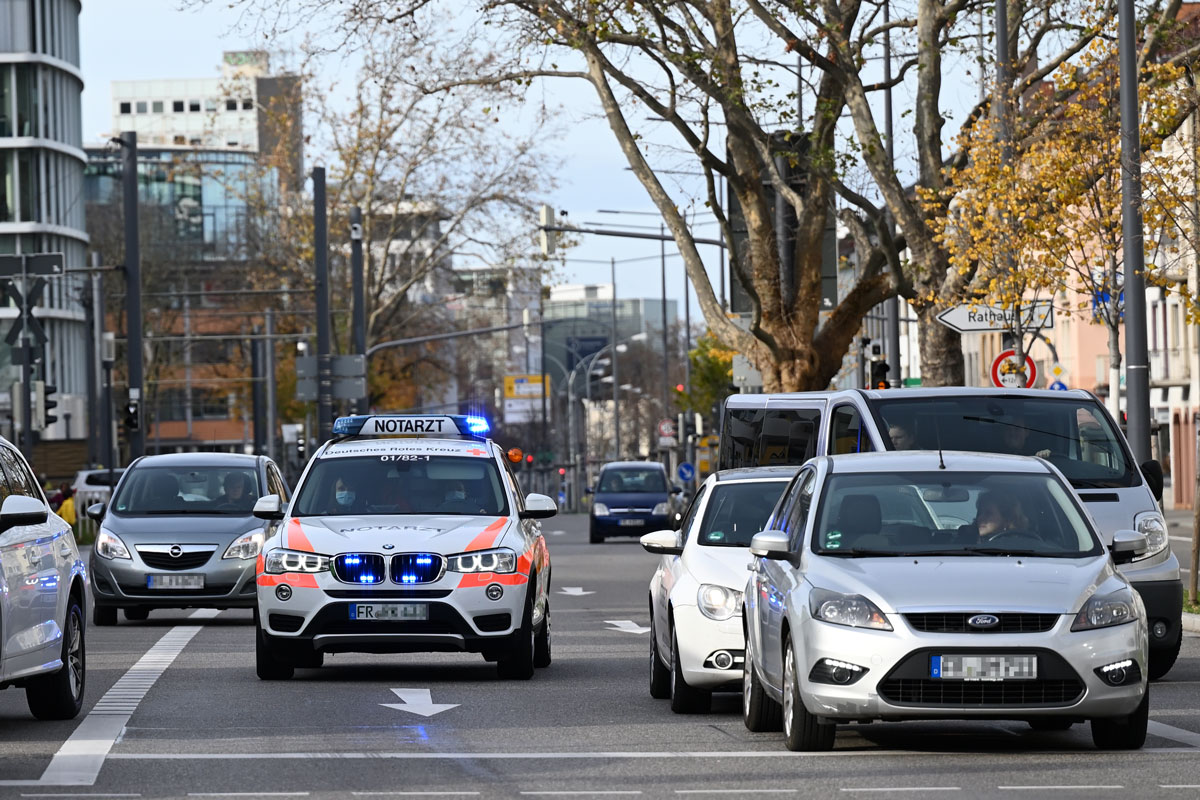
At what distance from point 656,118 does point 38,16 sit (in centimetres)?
5805

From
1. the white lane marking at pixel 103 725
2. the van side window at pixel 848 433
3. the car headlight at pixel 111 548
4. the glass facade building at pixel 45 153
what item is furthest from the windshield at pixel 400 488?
the glass facade building at pixel 45 153

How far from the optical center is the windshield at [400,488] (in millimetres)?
16750

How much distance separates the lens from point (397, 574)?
15.7 m

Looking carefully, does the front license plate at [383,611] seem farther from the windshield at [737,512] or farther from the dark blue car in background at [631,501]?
the dark blue car in background at [631,501]

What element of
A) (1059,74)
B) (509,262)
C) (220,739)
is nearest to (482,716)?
(220,739)

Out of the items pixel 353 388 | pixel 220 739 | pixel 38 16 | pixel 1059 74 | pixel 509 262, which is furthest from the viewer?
pixel 38 16

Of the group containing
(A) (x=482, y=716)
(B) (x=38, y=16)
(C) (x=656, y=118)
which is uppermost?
(B) (x=38, y=16)

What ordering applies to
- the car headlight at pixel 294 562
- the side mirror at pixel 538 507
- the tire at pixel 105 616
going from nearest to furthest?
the car headlight at pixel 294 562
the side mirror at pixel 538 507
the tire at pixel 105 616

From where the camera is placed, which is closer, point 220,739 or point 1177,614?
point 220,739

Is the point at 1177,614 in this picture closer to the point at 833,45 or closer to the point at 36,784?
the point at 36,784

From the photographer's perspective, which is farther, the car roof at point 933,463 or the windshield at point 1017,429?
the windshield at point 1017,429

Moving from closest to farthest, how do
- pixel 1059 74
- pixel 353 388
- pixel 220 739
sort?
1. pixel 220 739
2. pixel 1059 74
3. pixel 353 388

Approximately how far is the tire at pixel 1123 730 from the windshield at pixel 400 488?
246 inches

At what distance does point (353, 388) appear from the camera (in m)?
→ 43.7
